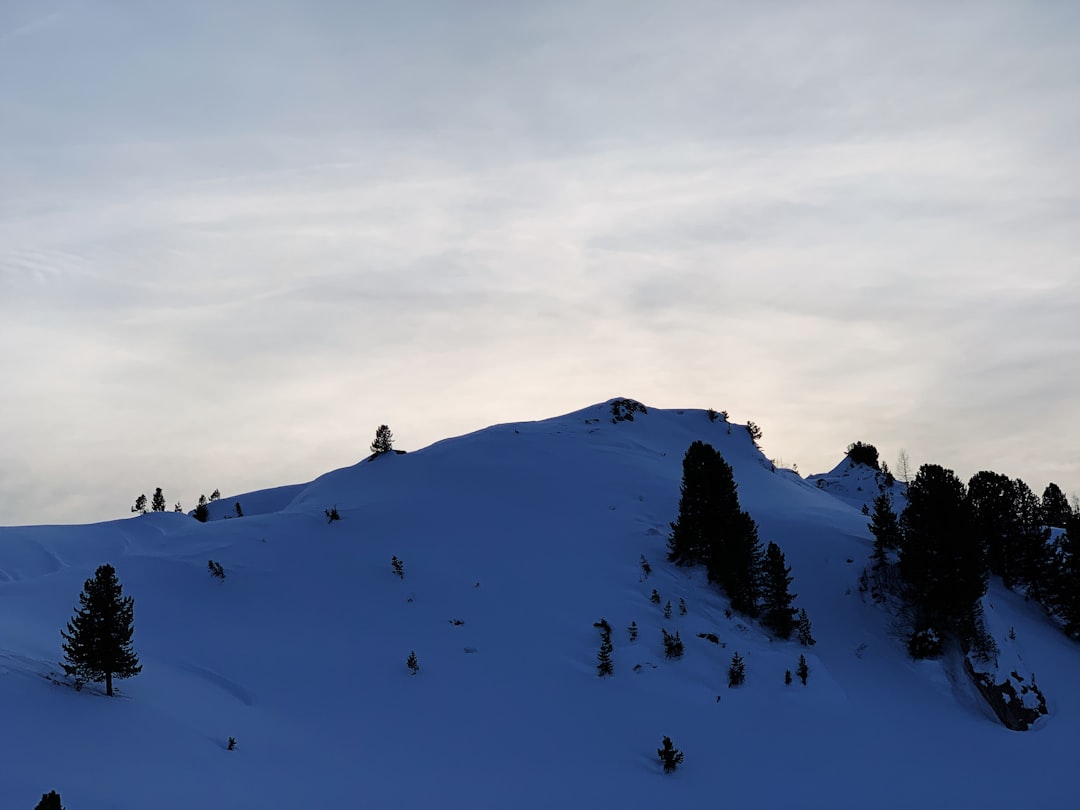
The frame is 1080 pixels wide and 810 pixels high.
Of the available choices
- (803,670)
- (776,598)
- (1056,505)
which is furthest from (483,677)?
(1056,505)

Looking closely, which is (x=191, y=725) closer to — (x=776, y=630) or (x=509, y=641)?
(x=509, y=641)

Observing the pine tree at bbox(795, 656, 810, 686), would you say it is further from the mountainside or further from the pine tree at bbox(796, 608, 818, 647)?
the pine tree at bbox(796, 608, 818, 647)

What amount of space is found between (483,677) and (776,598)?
16873mm

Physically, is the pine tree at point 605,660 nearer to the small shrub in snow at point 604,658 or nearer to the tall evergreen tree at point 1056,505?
the small shrub in snow at point 604,658

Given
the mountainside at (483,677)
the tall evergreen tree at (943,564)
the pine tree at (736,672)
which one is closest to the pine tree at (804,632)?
the mountainside at (483,677)

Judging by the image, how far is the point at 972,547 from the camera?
40.1 metres

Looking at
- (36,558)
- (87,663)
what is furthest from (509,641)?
(36,558)

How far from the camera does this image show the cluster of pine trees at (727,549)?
1596 inches

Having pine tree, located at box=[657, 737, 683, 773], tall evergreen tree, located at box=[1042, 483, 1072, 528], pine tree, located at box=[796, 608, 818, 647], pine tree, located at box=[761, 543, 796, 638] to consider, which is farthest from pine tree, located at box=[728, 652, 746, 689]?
tall evergreen tree, located at box=[1042, 483, 1072, 528]

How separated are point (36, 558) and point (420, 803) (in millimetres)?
35066

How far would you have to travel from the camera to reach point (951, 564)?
131ft

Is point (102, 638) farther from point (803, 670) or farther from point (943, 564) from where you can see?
point (943, 564)

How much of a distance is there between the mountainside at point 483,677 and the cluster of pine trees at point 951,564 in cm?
179

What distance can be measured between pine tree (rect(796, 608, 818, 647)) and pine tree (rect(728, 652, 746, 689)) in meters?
4.95
